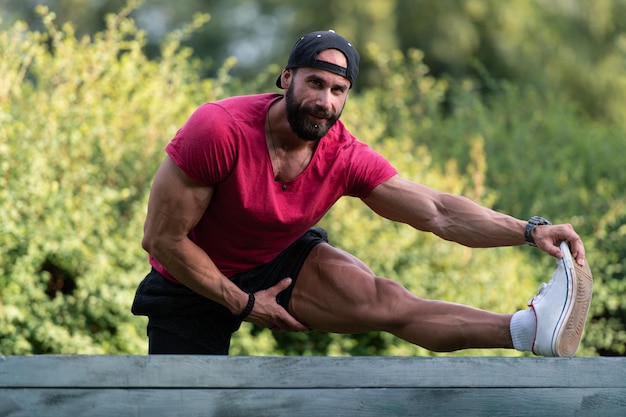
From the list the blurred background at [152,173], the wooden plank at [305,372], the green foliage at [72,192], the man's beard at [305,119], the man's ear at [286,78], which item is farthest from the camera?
the blurred background at [152,173]

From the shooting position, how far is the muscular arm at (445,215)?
3506mm

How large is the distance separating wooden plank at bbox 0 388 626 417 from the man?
30 centimetres

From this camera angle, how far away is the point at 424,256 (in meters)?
5.80

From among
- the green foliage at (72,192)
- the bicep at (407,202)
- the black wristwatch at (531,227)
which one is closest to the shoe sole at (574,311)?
the black wristwatch at (531,227)

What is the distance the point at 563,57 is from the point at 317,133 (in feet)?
48.0

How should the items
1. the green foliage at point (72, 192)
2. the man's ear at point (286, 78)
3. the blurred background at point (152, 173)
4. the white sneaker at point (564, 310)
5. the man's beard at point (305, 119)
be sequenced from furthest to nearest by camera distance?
the blurred background at point (152, 173) < the green foliage at point (72, 192) < the man's ear at point (286, 78) < the man's beard at point (305, 119) < the white sneaker at point (564, 310)

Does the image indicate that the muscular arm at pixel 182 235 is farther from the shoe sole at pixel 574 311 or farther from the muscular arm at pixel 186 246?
the shoe sole at pixel 574 311

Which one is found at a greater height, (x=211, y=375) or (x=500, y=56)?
(x=500, y=56)

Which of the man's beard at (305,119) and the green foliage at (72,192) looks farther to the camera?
the green foliage at (72,192)

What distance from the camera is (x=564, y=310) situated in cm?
323

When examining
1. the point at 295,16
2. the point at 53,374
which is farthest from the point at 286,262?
the point at 295,16

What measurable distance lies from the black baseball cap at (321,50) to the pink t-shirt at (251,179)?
206 millimetres

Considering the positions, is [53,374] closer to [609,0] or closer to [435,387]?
[435,387]

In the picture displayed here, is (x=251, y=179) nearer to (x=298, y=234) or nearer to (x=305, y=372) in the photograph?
(x=298, y=234)
